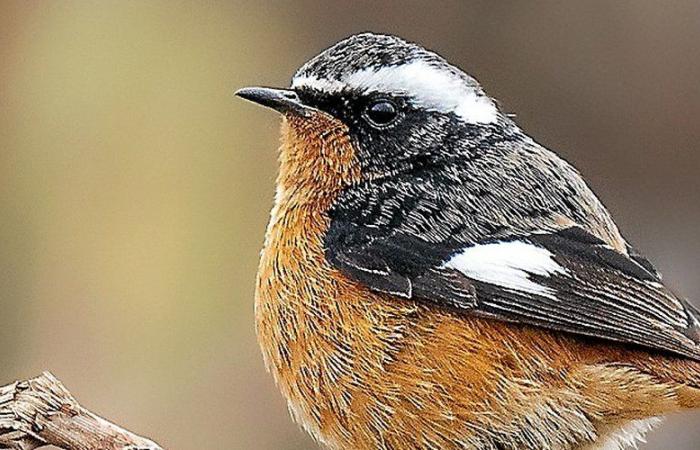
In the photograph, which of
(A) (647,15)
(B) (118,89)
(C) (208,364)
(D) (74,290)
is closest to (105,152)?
(B) (118,89)

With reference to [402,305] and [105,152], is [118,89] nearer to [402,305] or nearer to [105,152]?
[105,152]

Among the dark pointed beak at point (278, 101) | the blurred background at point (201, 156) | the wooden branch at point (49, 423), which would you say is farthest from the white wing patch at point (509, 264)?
the blurred background at point (201, 156)

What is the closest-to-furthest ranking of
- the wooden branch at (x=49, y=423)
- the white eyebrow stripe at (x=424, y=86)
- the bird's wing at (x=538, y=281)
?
the wooden branch at (x=49, y=423)
the bird's wing at (x=538, y=281)
the white eyebrow stripe at (x=424, y=86)

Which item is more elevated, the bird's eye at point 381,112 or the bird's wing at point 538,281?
the bird's eye at point 381,112

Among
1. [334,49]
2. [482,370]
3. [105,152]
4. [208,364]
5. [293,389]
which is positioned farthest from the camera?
[105,152]

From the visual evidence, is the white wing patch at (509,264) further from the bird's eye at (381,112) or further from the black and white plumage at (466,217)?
the bird's eye at (381,112)

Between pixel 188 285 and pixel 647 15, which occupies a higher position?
pixel 647 15

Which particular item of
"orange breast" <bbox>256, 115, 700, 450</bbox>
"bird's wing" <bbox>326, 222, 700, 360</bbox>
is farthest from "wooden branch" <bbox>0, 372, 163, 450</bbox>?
"bird's wing" <bbox>326, 222, 700, 360</bbox>
